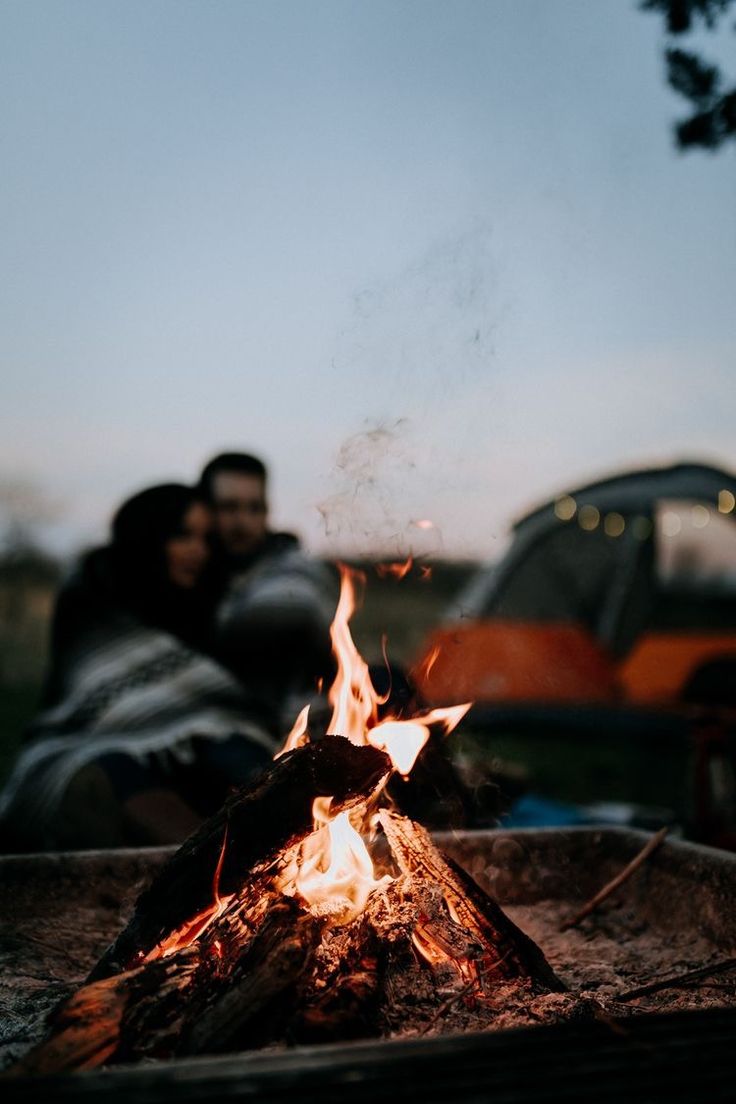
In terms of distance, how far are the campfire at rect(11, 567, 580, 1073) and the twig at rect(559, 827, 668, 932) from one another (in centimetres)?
48

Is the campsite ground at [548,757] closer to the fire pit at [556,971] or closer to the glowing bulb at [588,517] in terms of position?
the fire pit at [556,971]

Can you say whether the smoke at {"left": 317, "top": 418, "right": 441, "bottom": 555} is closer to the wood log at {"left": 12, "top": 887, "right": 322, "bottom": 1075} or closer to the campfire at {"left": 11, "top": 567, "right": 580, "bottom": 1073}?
the campfire at {"left": 11, "top": 567, "right": 580, "bottom": 1073}

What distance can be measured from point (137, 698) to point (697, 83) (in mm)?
2887

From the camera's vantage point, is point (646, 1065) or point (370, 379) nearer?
point (646, 1065)

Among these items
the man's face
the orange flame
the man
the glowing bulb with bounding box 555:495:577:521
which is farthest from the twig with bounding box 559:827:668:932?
the glowing bulb with bounding box 555:495:577:521

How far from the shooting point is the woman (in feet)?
11.4

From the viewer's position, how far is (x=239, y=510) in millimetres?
4363

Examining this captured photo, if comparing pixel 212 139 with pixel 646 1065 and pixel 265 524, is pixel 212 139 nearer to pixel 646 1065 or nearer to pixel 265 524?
pixel 265 524

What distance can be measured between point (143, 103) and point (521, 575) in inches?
212

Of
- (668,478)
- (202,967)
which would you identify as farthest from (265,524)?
(668,478)

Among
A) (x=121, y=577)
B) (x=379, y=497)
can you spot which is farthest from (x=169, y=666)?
(x=379, y=497)

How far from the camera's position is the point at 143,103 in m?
3.08

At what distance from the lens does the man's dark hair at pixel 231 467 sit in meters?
4.36

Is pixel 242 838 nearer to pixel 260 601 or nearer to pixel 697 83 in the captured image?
pixel 697 83
